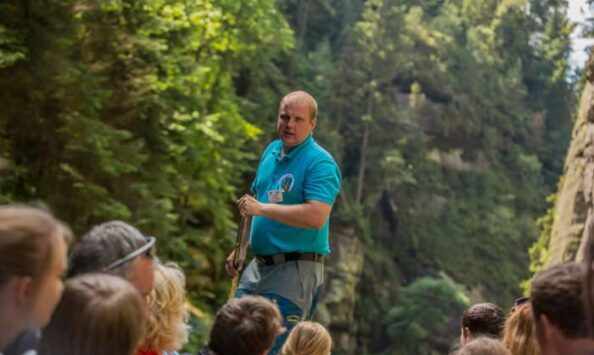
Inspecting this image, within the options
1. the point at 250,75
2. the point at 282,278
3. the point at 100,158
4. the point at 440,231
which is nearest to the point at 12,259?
the point at 282,278

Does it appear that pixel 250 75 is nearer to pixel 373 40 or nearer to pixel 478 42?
pixel 373 40

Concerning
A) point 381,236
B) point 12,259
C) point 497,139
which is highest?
A: point 12,259

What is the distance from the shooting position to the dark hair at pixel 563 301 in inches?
95.8

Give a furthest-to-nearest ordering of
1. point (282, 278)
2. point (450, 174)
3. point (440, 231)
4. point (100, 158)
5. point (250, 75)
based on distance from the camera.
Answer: point (450, 174), point (440, 231), point (250, 75), point (100, 158), point (282, 278)

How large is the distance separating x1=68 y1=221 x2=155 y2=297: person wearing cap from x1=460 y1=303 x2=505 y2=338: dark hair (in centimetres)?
179

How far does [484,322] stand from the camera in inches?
178

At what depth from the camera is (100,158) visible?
1338cm

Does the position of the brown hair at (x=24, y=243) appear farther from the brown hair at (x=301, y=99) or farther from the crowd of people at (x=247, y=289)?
the brown hair at (x=301, y=99)

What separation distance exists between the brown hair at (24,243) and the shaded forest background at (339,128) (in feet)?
29.0

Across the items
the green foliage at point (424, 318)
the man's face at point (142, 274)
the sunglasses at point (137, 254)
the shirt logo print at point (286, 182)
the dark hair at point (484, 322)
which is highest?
the shirt logo print at point (286, 182)

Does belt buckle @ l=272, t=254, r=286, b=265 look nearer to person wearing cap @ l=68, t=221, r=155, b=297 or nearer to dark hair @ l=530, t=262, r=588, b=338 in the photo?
person wearing cap @ l=68, t=221, r=155, b=297

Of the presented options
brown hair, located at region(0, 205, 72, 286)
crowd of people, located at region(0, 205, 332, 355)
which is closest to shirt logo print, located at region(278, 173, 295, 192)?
crowd of people, located at region(0, 205, 332, 355)

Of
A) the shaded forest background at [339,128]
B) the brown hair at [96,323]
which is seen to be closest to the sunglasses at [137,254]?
the brown hair at [96,323]

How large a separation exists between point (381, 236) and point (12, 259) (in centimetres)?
4244
